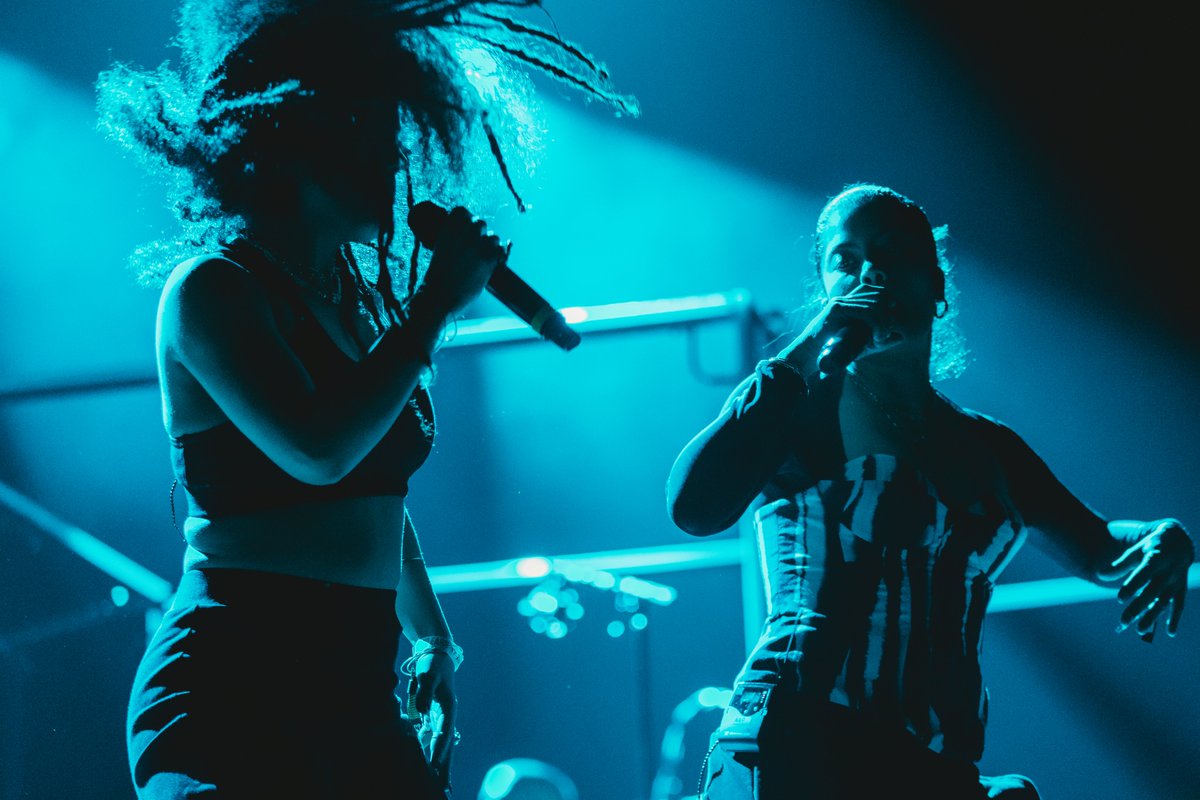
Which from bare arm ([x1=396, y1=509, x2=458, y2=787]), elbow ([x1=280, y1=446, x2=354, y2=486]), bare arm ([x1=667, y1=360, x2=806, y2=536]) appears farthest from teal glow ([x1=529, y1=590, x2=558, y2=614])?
elbow ([x1=280, y1=446, x2=354, y2=486])

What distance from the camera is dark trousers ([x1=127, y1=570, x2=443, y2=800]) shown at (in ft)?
3.01

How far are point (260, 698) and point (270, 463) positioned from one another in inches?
9.2

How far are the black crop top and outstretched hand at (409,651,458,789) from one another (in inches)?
11.6

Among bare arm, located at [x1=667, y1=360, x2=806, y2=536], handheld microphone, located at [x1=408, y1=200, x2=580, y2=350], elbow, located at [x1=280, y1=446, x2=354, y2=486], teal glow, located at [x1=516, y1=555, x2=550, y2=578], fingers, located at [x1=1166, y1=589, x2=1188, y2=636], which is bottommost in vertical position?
teal glow, located at [x1=516, y1=555, x2=550, y2=578]

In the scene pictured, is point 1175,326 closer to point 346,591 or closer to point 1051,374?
point 1051,374

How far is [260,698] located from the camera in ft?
3.12

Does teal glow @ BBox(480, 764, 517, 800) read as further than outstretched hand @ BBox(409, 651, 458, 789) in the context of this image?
Yes

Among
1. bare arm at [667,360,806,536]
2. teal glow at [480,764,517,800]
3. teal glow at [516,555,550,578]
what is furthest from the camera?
teal glow at [516,555,550,578]

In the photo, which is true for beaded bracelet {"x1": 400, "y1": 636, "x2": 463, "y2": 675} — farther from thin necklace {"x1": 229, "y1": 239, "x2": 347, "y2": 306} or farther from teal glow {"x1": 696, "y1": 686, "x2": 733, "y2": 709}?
teal glow {"x1": 696, "y1": 686, "x2": 733, "y2": 709}

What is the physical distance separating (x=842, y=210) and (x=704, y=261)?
5.01 feet

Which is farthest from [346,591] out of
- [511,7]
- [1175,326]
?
[1175,326]

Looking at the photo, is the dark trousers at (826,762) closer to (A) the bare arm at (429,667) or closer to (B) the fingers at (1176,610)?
(A) the bare arm at (429,667)

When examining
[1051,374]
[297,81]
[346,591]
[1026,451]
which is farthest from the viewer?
[1051,374]

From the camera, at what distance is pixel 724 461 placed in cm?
133
